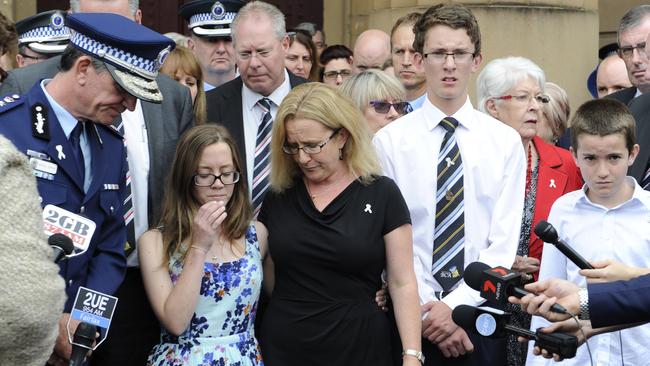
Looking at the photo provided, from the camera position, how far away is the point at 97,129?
4566mm

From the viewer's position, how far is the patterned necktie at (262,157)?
534 centimetres

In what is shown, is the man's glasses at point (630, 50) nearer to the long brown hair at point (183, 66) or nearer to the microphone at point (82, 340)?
the long brown hair at point (183, 66)

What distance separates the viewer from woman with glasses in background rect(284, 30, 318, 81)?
7.98 m

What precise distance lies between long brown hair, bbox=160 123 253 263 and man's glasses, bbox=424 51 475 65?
108 centimetres

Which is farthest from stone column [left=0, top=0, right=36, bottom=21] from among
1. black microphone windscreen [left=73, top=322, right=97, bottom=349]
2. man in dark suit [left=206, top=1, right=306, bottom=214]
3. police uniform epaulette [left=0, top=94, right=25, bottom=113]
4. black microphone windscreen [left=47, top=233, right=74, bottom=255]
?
black microphone windscreen [left=47, top=233, right=74, bottom=255]

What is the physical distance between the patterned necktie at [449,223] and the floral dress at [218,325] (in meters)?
0.86

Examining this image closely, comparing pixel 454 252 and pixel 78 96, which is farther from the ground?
pixel 78 96

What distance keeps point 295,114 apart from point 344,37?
6.52m

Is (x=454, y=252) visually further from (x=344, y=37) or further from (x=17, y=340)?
(x=344, y=37)

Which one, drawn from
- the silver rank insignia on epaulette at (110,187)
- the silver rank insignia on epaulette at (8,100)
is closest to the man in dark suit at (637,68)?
the silver rank insignia on epaulette at (110,187)

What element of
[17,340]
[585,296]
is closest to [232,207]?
[585,296]

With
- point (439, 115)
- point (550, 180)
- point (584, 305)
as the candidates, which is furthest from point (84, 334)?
point (550, 180)

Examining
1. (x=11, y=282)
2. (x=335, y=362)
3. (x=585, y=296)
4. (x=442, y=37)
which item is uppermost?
(x=442, y=37)

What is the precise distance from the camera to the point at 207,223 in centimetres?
475
